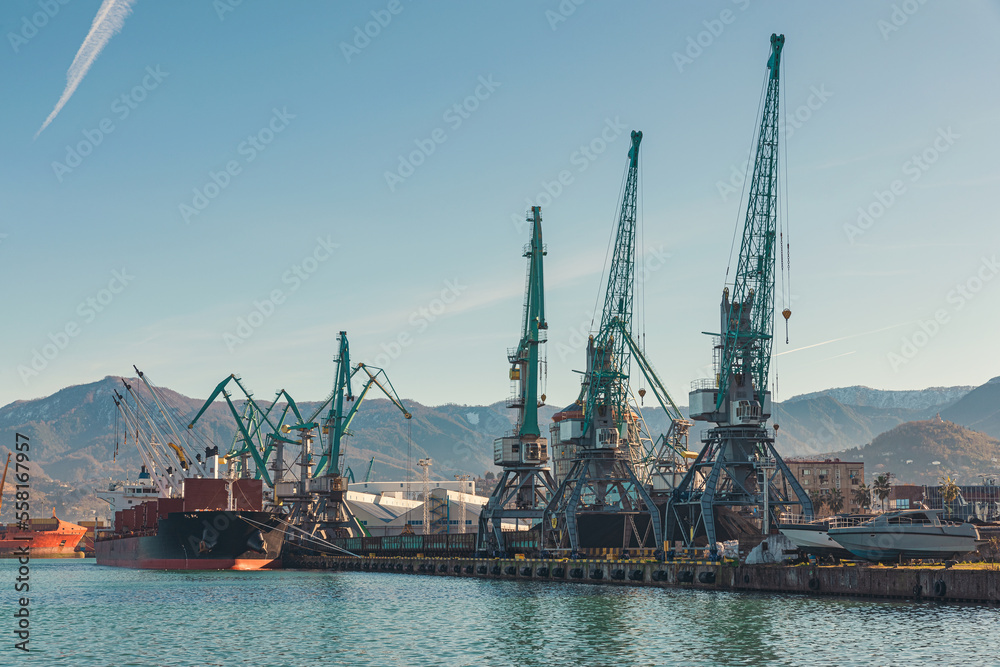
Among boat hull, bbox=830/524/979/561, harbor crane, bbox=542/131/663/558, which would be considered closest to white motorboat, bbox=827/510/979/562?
boat hull, bbox=830/524/979/561

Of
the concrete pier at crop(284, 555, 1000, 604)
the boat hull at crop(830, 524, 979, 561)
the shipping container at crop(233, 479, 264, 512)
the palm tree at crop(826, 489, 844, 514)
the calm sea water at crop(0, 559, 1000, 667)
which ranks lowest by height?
the calm sea water at crop(0, 559, 1000, 667)

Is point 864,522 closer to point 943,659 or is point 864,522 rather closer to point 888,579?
point 888,579

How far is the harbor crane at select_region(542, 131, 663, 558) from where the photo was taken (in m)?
115

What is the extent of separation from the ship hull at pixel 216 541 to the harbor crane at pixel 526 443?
109 feet

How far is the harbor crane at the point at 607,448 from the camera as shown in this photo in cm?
11475

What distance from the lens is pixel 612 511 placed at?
112 m

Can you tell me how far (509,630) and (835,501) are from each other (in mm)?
118118

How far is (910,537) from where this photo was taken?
6569 cm

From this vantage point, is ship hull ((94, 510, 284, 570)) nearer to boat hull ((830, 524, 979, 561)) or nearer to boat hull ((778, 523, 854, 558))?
boat hull ((778, 523, 854, 558))

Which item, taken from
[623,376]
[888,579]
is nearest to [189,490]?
[623,376]

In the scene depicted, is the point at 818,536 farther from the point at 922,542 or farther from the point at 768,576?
the point at 922,542

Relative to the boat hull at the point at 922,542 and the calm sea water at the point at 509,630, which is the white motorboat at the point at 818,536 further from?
the calm sea water at the point at 509,630

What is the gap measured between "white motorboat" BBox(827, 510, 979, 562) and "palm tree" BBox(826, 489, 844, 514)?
96.7m

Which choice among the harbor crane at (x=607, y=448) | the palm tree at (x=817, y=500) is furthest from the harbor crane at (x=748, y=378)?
the palm tree at (x=817, y=500)
